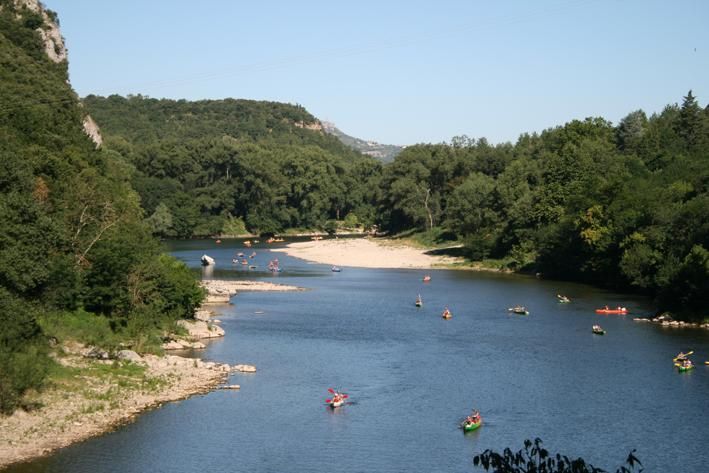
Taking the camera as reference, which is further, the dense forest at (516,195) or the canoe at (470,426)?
the dense forest at (516,195)

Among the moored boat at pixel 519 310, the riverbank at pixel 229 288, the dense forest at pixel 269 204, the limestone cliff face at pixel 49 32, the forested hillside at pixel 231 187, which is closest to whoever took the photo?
the dense forest at pixel 269 204

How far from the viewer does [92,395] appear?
3888 cm

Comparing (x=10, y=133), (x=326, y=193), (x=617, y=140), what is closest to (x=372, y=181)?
(x=326, y=193)

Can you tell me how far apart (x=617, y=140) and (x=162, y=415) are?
106 metres

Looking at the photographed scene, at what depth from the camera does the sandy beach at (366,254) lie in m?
114

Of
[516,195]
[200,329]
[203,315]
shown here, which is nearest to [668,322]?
[200,329]

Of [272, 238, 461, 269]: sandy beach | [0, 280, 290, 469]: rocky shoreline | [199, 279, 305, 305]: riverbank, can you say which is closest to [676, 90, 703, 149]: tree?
[272, 238, 461, 269]: sandy beach

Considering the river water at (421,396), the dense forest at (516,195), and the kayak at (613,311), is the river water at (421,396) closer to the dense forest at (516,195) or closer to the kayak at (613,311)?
the kayak at (613,311)

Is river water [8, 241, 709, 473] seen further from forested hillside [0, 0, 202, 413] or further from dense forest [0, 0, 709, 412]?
dense forest [0, 0, 709, 412]

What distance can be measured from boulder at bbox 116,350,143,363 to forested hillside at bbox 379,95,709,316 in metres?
39.1

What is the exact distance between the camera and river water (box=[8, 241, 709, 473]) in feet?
111

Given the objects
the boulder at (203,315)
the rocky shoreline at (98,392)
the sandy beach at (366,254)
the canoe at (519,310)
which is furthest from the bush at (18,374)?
the sandy beach at (366,254)

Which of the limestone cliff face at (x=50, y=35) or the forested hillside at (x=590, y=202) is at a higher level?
the limestone cliff face at (x=50, y=35)

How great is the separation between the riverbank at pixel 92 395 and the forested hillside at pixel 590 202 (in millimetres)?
37445
